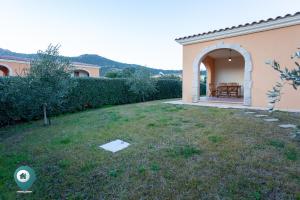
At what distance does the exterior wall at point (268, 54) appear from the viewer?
766 centimetres

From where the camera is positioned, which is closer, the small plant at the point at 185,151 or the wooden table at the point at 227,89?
the small plant at the point at 185,151

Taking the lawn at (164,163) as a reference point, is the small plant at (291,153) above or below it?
above

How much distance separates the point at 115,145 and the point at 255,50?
741 cm

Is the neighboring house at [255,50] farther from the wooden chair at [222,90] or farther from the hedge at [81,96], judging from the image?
the hedge at [81,96]

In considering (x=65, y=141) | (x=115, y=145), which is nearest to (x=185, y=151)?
(x=115, y=145)

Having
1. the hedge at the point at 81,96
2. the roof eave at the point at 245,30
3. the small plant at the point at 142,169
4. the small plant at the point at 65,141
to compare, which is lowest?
the small plant at the point at 142,169

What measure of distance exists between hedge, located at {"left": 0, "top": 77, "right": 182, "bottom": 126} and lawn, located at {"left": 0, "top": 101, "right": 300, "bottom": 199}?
6.65 ft

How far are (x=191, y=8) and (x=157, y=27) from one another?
170 inches

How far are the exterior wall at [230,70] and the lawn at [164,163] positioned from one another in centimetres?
860

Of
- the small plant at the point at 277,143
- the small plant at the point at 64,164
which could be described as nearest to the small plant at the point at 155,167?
the small plant at the point at 64,164

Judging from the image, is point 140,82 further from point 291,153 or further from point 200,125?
point 291,153

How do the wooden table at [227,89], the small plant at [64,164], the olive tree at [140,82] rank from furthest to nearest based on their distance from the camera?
the olive tree at [140,82] → the wooden table at [227,89] → the small plant at [64,164]

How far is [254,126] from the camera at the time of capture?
212 inches

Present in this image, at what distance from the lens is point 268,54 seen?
816 cm
